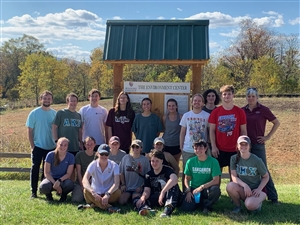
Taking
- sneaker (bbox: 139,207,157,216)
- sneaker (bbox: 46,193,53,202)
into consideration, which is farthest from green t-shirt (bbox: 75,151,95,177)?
sneaker (bbox: 139,207,157,216)

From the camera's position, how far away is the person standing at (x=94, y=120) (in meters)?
6.19

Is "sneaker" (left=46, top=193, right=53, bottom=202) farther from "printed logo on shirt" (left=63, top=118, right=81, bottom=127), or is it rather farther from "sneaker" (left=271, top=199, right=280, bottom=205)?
"sneaker" (left=271, top=199, right=280, bottom=205)

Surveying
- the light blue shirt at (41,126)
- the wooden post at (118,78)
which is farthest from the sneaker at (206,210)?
the light blue shirt at (41,126)

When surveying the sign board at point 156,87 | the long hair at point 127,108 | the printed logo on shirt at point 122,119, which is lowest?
the printed logo on shirt at point 122,119

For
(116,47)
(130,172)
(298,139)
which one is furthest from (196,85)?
(298,139)

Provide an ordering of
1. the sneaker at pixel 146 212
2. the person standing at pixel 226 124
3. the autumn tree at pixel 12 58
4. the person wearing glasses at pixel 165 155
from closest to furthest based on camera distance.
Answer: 1. the sneaker at pixel 146 212
2. the person standing at pixel 226 124
3. the person wearing glasses at pixel 165 155
4. the autumn tree at pixel 12 58

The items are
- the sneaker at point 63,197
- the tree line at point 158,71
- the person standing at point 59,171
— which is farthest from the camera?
the tree line at point 158,71

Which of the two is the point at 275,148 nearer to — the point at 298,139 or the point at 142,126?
the point at 298,139

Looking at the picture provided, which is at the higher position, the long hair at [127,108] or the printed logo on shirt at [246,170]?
the long hair at [127,108]

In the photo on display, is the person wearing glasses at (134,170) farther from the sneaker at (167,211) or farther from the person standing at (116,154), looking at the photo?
the sneaker at (167,211)

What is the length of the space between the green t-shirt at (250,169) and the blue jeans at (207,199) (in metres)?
0.44

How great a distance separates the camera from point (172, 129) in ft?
19.2

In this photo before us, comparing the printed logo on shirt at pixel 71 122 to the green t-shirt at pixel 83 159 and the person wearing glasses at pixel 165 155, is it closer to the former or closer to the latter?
the green t-shirt at pixel 83 159

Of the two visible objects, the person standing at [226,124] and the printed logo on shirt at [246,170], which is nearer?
the printed logo on shirt at [246,170]
